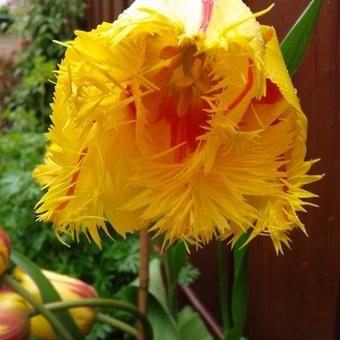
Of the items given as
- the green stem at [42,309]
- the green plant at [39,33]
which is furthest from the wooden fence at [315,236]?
the green plant at [39,33]

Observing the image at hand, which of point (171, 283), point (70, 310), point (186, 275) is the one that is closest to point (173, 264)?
point (171, 283)

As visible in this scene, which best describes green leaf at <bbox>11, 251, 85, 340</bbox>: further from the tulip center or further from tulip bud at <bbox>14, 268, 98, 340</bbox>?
the tulip center

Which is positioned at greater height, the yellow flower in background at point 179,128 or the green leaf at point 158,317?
the yellow flower in background at point 179,128

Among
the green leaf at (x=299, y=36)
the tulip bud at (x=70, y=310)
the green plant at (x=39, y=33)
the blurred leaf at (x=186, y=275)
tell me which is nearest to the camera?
the green leaf at (x=299, y=36)

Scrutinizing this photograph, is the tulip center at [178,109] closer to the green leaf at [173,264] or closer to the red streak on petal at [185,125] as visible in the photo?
the red streak on petal at [185,125]

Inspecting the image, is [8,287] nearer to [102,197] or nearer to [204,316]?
[102,197]
